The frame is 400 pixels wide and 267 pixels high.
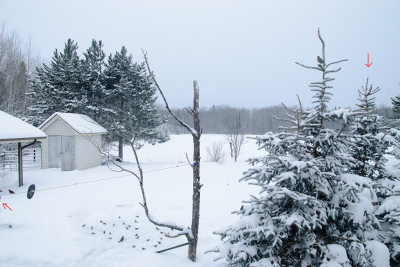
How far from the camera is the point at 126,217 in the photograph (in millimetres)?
5957

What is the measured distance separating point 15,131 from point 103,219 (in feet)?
15.7

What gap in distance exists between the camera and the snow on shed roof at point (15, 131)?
714 centimetres

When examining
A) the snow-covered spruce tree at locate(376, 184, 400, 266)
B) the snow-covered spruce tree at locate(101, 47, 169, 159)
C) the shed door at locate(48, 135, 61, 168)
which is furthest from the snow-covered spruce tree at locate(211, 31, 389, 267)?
the snow-covered spruce tree at locate(101, 47, 169, 159)

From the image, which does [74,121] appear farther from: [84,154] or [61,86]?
[61,86]

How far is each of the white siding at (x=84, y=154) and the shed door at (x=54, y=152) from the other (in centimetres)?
109

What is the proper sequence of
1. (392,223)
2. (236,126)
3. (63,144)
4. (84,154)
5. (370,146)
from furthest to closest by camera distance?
1. (236,126)
2. (84,154)
3. (63,144)
4. (370,146)
5. (392,223)

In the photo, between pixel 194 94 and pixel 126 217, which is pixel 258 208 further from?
pixel 126 217

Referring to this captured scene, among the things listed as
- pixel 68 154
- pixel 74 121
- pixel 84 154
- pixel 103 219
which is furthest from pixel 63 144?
pixel 103 219

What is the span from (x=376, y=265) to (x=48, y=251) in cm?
485

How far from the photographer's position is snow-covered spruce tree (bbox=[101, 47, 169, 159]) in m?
14.5

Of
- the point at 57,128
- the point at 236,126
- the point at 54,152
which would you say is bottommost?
the point at 54,152

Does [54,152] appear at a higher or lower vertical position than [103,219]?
higher

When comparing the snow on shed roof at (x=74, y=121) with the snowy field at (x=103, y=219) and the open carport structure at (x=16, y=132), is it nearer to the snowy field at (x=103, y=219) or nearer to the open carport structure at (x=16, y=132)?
the snowy field at (x=103, y=219)

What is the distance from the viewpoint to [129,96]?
47.9 feet
